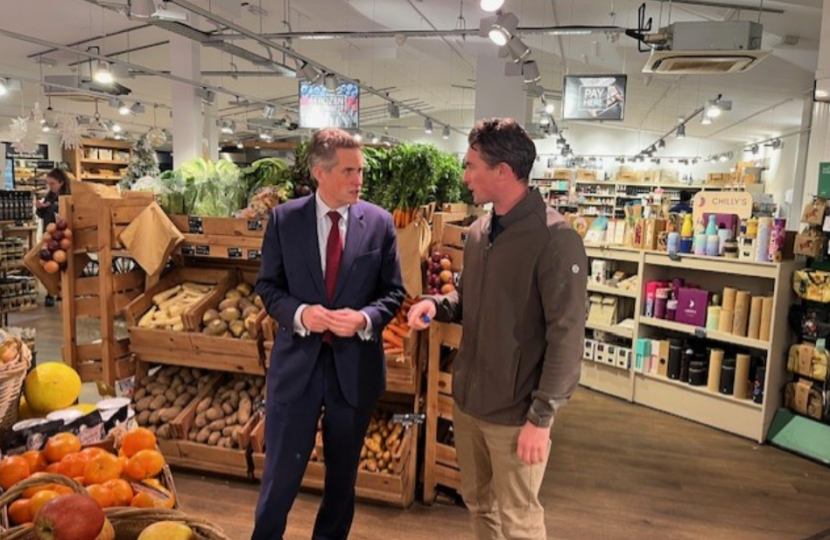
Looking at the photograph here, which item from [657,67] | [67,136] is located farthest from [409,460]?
[67,136]

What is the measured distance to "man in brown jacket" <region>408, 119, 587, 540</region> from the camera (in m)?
1.92

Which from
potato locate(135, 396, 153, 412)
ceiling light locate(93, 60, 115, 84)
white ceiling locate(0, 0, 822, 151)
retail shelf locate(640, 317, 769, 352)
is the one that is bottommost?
potato locate(135, 396, 153, 412)

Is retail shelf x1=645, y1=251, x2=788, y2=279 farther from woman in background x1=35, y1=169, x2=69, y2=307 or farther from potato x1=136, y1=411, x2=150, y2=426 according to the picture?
woman in background x1=35, y1=169, x2=69, y2=307

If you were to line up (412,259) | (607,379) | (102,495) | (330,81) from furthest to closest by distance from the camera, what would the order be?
(330,81) < (607,379) < (412,259) < (102,495)

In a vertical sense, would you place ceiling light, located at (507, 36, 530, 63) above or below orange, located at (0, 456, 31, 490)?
above

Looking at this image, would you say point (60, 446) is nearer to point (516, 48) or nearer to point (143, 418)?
point (143, 418)

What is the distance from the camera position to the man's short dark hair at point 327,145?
2.40m

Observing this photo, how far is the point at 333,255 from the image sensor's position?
2.51 meters

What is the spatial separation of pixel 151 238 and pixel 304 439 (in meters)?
1.77

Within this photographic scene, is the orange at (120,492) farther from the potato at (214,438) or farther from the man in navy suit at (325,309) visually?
the potato at (214,438)

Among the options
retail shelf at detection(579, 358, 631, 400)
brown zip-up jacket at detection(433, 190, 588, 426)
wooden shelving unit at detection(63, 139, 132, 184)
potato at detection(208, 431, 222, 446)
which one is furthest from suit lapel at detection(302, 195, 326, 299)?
wooden shelving unit at detection(63, 139, 132, 184)

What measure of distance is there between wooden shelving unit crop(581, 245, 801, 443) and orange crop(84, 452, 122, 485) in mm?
4306

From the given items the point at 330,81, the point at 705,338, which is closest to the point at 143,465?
the point at 705,338

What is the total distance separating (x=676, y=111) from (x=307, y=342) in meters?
15.6
